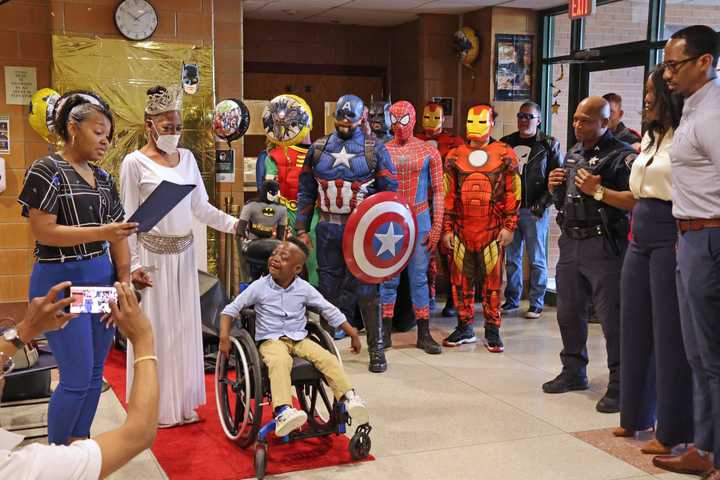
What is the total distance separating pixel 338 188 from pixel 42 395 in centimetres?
211

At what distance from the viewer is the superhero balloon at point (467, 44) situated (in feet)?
25.7

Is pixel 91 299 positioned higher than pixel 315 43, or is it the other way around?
pixel 315 43

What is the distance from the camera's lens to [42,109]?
6.00 m

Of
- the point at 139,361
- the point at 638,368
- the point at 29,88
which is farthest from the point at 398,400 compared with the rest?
the point at 29,88

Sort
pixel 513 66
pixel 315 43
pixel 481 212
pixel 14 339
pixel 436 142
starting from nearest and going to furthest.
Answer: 1. pixel 14 339
2. pixel 481 212
3. pixel 436 142
4. pixel 513 66
5. pixel 315 43

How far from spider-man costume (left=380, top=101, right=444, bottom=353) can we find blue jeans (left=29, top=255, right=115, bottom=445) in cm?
271

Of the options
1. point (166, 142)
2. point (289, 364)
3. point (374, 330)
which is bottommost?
point (374, 330)

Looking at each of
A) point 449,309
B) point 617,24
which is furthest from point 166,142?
point 617,24

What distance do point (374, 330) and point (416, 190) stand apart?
44.5 inches

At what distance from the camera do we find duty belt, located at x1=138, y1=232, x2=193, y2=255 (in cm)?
394

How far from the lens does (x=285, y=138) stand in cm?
634

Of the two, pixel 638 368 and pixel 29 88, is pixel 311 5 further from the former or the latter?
pixel 638 368

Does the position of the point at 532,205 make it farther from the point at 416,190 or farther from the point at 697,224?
the point at 697,224


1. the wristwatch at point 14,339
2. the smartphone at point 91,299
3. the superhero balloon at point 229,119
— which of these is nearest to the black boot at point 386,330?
the superhero balloon at point 229,119
